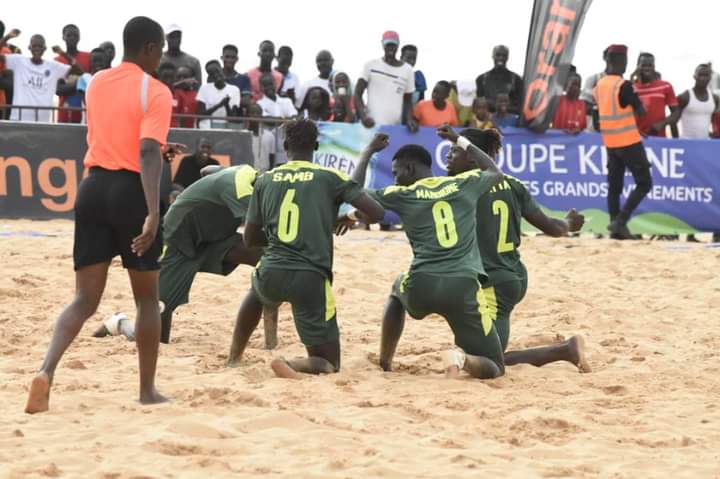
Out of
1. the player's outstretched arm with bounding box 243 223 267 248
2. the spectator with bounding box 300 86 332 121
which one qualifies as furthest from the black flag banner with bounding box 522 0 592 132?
the player's outstretched arm with bounding box 243 223 267 248

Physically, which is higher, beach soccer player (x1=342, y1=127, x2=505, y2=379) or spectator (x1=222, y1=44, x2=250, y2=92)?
spectator (x1=222, y1=44, x2=250, y2=92)

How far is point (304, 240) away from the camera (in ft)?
21.1

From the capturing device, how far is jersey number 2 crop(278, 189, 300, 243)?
253 inches

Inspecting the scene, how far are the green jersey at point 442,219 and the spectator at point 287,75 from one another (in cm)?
859

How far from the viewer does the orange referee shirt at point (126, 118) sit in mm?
5434

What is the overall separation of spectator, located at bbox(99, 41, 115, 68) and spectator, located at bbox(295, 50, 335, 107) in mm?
2233

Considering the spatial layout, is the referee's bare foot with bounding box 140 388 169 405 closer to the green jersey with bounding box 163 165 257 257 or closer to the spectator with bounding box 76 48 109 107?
the green jersey with bounding box 163 165 257 257

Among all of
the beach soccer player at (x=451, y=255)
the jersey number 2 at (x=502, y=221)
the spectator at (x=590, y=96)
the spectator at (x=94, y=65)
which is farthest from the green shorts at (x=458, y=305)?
the spectator at (x=590, y=96)

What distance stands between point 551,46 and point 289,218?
27.5ft

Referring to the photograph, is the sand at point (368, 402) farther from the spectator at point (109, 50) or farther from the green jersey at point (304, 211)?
the spectator at point (109, 50)

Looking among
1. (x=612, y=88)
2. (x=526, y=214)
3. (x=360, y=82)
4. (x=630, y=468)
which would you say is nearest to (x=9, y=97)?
(x=360, y=82)

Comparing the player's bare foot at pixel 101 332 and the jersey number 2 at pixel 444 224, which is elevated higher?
the jersey number 2 at pixel 444 224

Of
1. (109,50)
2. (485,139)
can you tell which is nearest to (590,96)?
(109,50)

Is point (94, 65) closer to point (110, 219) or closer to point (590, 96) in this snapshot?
point (590, 96)
